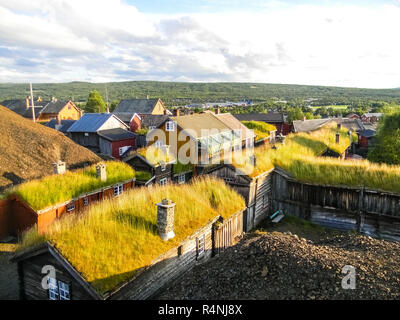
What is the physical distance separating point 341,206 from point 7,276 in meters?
19.3

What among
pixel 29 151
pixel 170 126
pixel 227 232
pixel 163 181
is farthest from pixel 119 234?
pixel 170 126

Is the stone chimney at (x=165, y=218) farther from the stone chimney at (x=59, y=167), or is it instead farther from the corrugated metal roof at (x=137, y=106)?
the corrugated metal roof at (x=137, y=106)

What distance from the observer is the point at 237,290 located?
10.5 m

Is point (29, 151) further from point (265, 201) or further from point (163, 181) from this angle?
point (265, 201)

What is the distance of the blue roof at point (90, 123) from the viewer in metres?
37.8

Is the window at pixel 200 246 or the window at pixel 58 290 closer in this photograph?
the window at pixel 58 290

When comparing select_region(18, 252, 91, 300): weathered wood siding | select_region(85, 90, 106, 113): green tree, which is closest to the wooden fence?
select_region(18, 252, 91, 300): weathered wood siding

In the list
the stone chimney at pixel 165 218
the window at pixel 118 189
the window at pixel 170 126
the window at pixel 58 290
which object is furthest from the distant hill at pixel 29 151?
the stone chimney at pixel 165 218

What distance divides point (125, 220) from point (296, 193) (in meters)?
13.1

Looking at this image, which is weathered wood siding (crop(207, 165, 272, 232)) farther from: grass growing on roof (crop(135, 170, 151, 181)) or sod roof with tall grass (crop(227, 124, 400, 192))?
grass growing on roof (crop(135, 170, 151, 181))

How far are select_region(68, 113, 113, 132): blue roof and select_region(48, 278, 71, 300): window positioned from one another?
28.6 metres

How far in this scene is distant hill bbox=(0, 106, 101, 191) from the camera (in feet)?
75.7

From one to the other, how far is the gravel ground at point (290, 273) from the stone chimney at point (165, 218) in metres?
2.11

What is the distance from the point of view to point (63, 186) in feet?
65.8
